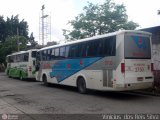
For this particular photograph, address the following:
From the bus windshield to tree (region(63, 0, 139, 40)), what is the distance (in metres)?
18.3

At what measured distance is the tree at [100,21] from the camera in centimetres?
3088

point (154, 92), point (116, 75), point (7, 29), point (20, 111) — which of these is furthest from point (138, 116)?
point (7, 29)

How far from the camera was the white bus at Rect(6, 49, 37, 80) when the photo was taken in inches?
966

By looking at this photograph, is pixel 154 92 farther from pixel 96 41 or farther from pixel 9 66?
pixel 9 66

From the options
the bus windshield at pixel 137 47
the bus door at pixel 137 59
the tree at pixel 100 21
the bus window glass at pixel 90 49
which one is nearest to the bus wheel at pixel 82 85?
the bus window glass at pixel 90 49

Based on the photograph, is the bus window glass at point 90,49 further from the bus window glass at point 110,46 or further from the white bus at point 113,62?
the bus window glass at point 110,46

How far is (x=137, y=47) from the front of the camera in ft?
39.8

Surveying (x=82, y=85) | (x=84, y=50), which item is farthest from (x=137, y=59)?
(x=82, y=85)

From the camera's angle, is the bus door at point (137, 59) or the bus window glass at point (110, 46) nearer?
the bus door at point (137, 59)

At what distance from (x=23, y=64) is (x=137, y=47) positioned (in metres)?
16.4

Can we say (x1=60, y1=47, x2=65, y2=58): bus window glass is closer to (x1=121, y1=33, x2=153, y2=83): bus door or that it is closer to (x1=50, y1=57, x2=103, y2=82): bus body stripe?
(x1=50, y1=57, x2=103, y2=82): bus body stripe

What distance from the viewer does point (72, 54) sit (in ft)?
51.5

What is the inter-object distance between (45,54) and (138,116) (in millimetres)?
12383

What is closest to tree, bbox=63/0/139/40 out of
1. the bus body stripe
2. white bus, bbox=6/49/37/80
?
white bus, bbox=6/49/37/80
